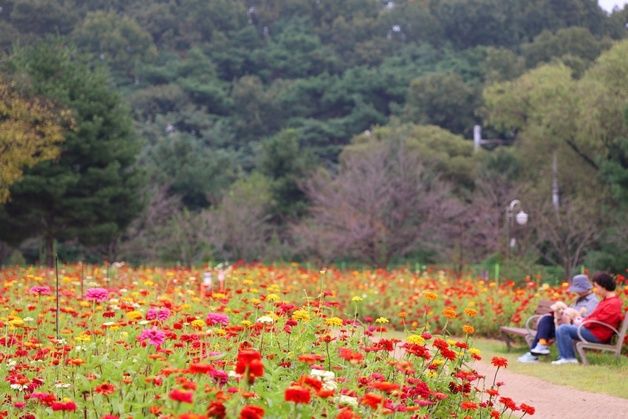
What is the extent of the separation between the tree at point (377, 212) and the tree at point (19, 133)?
977cm

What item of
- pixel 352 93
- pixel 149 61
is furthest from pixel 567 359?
pixel 149 61

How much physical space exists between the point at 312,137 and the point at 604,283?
44.2 meters

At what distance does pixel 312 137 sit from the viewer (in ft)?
178

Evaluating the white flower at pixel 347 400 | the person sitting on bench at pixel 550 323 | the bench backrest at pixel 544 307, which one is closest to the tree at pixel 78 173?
the bench backrest at pixel 544 307

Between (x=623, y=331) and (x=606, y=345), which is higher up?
(x=623, y=331)

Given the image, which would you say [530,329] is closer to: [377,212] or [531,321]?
[531,321]

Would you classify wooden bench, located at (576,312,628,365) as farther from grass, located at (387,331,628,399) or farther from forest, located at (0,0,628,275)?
forest, located at (0,0,628,275)

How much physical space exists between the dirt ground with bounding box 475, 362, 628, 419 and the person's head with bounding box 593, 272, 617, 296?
4.60 ft

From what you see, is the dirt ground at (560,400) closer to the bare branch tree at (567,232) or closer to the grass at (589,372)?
the grass at (589,372)

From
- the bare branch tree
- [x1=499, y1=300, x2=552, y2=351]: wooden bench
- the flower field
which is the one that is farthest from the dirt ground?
the bare branch tree

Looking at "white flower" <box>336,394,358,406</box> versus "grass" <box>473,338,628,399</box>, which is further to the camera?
"grass" <box>473,338,628,399</box>

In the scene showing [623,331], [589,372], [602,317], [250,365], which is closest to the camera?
[250,365]

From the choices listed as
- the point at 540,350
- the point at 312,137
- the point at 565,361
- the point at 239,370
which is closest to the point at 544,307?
the point at 540,350

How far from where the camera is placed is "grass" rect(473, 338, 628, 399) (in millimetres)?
9055
